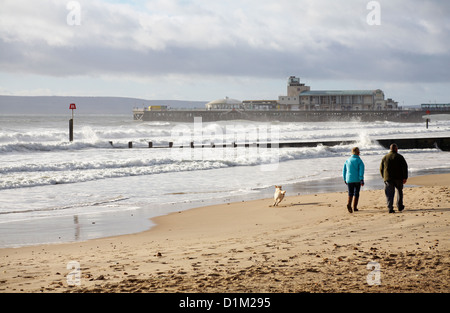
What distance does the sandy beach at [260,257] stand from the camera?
591 centimetres

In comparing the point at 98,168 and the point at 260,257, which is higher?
the point at 260,257

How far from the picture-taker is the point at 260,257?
7.21m

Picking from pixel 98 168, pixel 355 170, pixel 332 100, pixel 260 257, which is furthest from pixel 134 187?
pixel 332 100

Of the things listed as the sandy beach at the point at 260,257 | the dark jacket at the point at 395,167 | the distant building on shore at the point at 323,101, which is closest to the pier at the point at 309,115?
the distant building on shore at the point at 323,101

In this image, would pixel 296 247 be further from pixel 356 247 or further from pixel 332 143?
pixel 332 143

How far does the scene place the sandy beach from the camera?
5.91 m

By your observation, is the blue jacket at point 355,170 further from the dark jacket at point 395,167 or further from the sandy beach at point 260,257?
the sandy beach at point 260,257

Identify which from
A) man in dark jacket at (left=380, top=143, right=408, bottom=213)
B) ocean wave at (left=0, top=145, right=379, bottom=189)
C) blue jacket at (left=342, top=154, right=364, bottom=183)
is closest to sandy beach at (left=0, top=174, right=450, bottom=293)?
man in dark jacket at (left=380, top=143, right=408, bottom=213)

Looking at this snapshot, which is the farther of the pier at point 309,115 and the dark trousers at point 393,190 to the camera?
the pier at point 309,115

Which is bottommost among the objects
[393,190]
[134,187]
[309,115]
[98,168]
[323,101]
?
[134,187]

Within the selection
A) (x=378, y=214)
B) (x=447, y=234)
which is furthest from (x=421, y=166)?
(x=447, y=234)

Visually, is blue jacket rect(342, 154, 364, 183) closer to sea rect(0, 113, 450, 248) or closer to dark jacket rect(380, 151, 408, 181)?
dark jacket rect(380, 151, 408, 181)

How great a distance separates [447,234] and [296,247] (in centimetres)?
243

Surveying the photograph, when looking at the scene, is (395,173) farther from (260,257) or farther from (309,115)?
(309,115)
